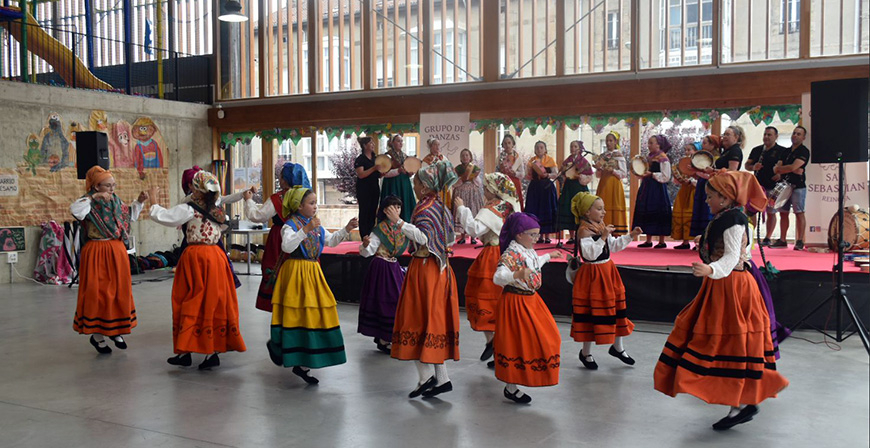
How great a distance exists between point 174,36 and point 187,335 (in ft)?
33.0

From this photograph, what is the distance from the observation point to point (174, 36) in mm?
13516

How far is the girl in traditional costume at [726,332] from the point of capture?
368cm

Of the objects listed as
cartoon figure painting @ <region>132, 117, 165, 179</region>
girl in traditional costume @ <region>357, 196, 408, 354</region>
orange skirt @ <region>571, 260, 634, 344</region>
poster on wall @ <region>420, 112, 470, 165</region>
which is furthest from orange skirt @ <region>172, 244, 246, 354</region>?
cartoon figure painting @ <region>132, 117, 165, 179</region>

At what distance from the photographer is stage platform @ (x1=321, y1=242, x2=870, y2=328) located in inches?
246

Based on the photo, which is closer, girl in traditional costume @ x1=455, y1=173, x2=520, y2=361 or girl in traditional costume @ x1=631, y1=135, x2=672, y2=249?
Result: girl in traditional costume @ x1=455, y1=173, x2=520, y2=361

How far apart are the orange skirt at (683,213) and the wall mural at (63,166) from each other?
795 centimetres

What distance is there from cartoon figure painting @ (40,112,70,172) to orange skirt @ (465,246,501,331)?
756 centimetres

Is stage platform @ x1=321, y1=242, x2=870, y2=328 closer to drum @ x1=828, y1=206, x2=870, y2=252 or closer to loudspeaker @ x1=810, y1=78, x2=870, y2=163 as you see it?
drum @ x1=828, y1=206, x2=870, y2=252

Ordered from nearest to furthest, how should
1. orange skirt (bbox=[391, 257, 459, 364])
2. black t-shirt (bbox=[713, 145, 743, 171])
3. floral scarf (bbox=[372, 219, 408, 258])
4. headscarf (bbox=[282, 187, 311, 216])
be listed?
orange skirt (bbox=[391, 257, 459, 364]), headscarf (bbox=[282, 187, 311, 216]), floral scarf (bbox=[372, 219, 408, 258]), black t-shirt (bbox=[713, 145, 743, 171])

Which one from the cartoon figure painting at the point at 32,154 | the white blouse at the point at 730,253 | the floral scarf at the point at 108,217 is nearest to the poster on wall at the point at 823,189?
the white blouse at the point at 730,253

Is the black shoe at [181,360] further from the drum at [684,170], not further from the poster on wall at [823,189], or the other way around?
the poster on wall at [823,189]

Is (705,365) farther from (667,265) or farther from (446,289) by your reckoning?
(667,265)

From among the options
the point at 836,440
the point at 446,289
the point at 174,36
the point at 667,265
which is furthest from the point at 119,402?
the point at 174,36

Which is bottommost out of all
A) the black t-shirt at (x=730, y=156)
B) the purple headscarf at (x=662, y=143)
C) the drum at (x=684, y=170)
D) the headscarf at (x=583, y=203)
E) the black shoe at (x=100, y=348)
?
the black shoe at (x=100, y=348)
